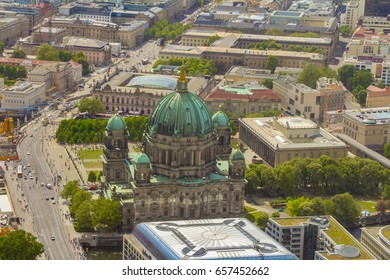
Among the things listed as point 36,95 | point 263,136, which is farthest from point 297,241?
point 36,95

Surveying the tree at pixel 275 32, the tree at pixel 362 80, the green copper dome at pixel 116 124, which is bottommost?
the tree at pixel 362 80

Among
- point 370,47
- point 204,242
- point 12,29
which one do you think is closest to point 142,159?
point 204,242

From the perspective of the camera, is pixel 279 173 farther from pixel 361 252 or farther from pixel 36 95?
pixel 36 95

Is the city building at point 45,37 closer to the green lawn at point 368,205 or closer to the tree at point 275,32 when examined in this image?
the tree at point 275,32

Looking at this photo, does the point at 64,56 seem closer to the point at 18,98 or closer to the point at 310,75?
the point at 18,98

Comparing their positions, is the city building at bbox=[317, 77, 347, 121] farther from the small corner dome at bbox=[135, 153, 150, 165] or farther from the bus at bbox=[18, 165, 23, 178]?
the small corner dome at bbox=[135, 153, 150, 165]

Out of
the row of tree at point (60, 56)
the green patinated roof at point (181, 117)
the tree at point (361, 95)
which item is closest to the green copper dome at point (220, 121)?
the green patinated roof at point (181, 117)
